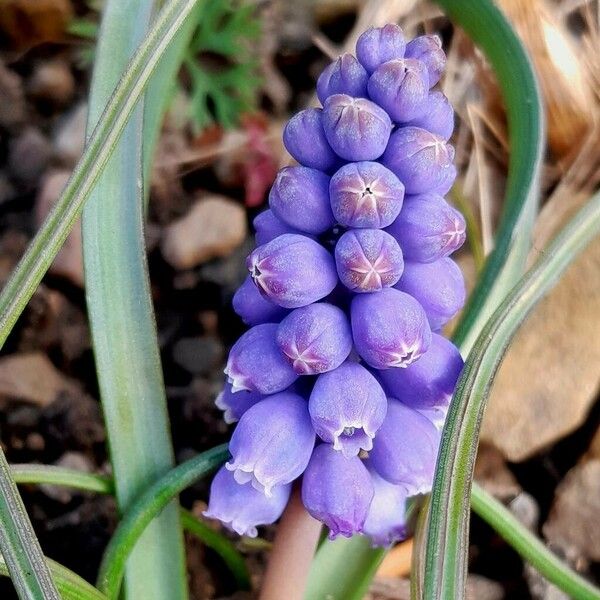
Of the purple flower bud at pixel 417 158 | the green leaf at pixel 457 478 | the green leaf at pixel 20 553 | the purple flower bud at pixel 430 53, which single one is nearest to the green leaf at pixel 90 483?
the green leaf at pixel 20 553

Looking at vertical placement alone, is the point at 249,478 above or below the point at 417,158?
below

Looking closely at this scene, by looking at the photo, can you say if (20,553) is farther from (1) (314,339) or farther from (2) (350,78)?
(2) (350,78)

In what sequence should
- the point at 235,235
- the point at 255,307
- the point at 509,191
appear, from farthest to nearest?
1. the point at 235,235
2. the point at 509,191
3. the point at 255,307

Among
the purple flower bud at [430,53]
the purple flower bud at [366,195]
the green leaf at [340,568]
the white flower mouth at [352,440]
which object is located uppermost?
the purple flower bud at [430,53]

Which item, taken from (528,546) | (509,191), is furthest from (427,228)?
(528,546)

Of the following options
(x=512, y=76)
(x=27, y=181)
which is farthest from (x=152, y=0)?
(x=27, y=181)

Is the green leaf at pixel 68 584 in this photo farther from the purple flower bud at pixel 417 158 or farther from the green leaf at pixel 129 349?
the purple flower bud at pixel 417 158
